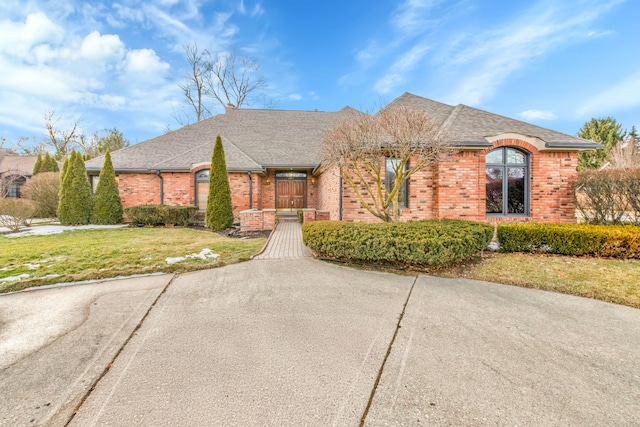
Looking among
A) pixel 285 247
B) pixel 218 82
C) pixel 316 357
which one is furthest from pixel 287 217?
pixel 218 82

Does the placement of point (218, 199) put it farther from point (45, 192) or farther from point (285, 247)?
point (45, 192)

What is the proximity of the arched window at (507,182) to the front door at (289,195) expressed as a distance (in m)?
9.62

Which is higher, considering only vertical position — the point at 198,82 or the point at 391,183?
the point at 198,82

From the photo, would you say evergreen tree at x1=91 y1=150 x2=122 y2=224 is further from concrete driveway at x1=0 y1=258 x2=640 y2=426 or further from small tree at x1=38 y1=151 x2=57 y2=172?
small tree at x1=38 y1=151 x2=57 y2=172

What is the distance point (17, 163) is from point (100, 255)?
119 ft

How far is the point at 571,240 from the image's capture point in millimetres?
6203

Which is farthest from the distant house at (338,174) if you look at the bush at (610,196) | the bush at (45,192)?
the bush at (45,192)

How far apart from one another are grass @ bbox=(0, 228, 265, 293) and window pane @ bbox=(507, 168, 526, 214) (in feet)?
27.4

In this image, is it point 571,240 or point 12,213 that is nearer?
point 571,240

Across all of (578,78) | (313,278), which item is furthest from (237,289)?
(578,78)

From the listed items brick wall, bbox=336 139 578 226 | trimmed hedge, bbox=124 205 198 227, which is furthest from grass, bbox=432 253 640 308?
trimmed hedge, bbox=124 205 198 227

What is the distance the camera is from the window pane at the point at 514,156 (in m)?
9.20

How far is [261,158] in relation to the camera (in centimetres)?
1524

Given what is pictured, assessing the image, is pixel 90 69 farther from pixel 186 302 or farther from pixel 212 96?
pixel 186 302
